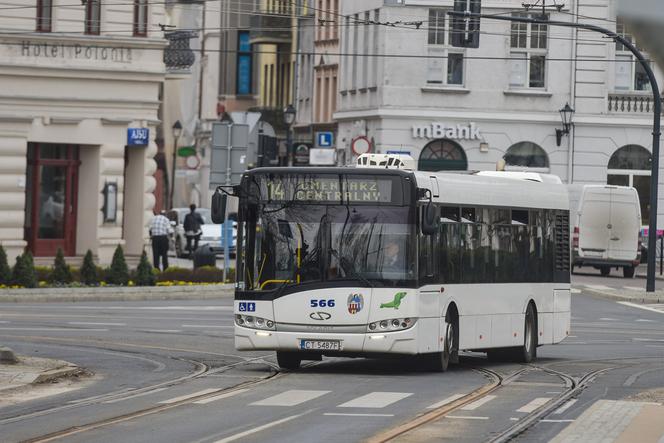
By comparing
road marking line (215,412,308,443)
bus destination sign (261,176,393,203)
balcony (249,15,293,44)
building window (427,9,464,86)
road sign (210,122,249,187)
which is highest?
balcony (249,15,293,44)

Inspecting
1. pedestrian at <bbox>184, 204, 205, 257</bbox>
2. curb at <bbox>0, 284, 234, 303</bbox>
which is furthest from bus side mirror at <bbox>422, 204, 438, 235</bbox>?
pedestrian at <bbox>184, 204, 205, 257</bbox>

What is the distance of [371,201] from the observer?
20266mm

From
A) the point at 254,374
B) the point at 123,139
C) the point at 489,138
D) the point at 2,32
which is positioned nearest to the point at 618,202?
the point at 489,138

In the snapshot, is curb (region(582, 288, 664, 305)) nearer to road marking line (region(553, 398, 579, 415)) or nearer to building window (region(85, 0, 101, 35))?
building window (region(85, 0, 101, 35))

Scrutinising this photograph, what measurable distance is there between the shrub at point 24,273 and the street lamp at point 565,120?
25.6m

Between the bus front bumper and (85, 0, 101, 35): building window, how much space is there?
25739mm

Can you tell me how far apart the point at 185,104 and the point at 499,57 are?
133 feet

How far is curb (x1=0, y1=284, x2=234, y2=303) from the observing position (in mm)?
37062

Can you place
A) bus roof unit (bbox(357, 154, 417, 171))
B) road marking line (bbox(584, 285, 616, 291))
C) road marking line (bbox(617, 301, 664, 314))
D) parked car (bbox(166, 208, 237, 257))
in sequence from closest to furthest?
1. bus roof unit (bbox(357, 154, 417, 171))
2. road marking line (bbox(617, 301, 664, 314))
3. road marking line (bbox(584, 285, 616, 291))
4. parked car (bbox(166, 208, 237, 257))

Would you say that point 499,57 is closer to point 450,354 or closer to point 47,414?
point 450,354

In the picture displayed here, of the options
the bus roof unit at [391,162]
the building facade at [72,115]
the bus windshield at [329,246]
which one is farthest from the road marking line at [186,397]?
the building facade at [72,115]

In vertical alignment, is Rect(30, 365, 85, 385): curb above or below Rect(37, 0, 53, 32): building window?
below

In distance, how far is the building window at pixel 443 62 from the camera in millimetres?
60312

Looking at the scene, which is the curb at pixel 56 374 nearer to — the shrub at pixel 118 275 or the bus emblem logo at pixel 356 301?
the bus emblem logo at pixel 356 301
